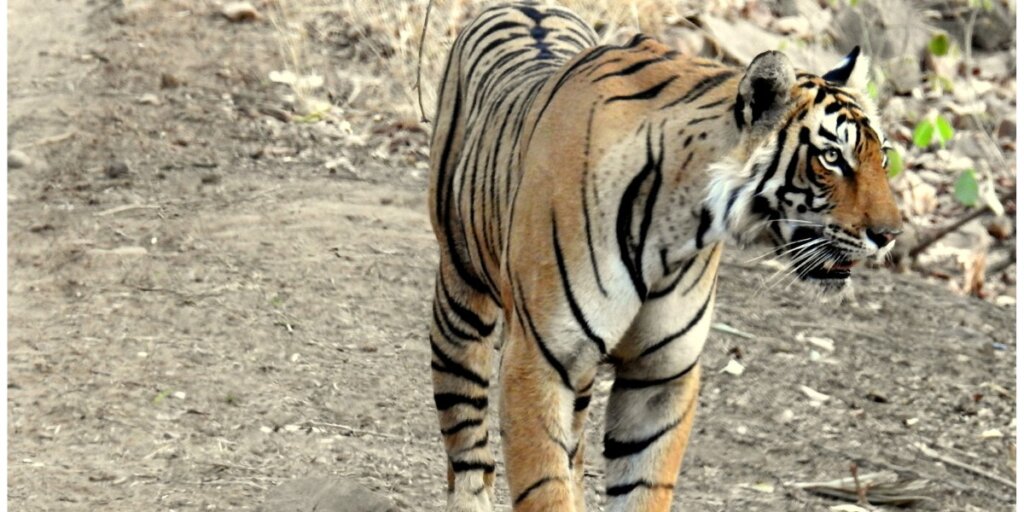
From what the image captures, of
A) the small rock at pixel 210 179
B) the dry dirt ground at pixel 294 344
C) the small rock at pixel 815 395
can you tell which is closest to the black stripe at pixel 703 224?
the dry dirt ground at pixel 294 344

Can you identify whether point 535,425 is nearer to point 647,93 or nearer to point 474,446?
point 647,93

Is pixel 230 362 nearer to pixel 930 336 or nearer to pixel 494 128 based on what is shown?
pixel 494 128

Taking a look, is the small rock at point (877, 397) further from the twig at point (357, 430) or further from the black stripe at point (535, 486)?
the black stripe at point (535, 486)

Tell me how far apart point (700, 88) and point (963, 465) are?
2.37 metres

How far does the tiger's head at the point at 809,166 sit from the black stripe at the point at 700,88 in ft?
0.61

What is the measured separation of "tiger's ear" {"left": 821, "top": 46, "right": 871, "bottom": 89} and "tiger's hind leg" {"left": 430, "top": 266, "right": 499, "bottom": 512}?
1.37 meters

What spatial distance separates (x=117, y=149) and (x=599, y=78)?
5064mm

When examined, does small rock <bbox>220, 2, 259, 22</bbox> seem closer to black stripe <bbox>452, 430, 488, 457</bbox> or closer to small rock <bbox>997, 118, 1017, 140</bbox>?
small rock <bbox>997, 118, 1017, 140</bbox>

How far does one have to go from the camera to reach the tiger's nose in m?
3.37

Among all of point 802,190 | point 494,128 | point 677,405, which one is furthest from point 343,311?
point 802,190

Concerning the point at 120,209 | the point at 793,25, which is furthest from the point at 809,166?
the point at 793,25

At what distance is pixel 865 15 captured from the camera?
1039 centimetres

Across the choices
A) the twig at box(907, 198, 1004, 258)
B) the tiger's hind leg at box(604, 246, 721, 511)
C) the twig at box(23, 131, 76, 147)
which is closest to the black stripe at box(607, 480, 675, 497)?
the tiger's hind leg at box(604, 246, 721, 511)

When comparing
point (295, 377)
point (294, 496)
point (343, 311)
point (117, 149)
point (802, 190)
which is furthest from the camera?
point (117, 149)
